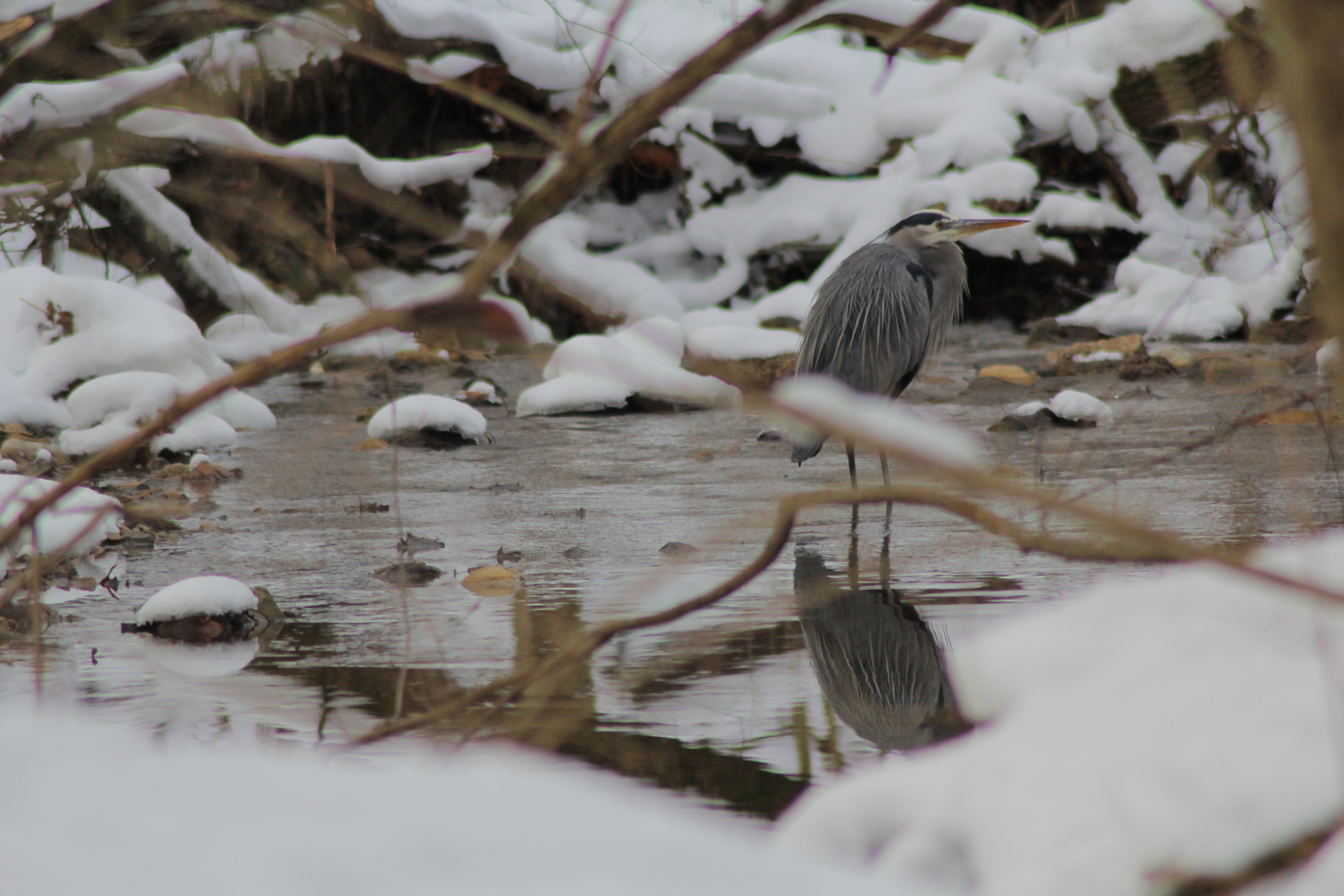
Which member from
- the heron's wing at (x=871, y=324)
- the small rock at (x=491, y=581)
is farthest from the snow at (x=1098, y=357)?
the small rock at (x=491, y=581)

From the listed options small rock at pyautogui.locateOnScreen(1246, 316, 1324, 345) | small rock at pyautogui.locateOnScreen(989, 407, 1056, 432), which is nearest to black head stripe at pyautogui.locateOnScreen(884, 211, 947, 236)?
small rock at pyautogui.locateOnScreen(989, 407, 1056, 432)

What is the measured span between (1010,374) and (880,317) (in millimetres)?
2520

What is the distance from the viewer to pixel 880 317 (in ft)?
18.4

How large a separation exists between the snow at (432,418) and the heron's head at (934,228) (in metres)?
2.14

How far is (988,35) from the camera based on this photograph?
11.3 metres

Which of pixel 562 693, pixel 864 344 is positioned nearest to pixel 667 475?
pixel 864 344

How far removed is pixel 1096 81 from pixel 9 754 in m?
11.2

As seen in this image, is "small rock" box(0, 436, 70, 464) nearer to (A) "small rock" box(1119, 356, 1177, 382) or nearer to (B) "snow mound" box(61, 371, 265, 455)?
(B) "snow mound" box(61, 371, 265, 455)

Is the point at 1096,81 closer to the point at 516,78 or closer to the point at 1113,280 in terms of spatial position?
the point at 1113,280

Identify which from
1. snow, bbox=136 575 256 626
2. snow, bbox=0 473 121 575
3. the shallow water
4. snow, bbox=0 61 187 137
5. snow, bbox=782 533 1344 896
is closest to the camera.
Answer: snow, bbox=782 533 1344 896

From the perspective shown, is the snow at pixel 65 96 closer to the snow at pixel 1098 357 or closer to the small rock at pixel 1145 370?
the small rock at pixel 1145 370

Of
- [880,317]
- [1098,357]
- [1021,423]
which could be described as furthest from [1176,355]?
[880,317]

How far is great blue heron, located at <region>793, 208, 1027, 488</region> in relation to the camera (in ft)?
18.4

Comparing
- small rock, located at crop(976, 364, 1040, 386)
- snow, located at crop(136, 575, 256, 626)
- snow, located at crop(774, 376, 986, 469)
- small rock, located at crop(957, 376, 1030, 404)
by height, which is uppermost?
small rock, located at crop(976, 364, 1040, 386)
